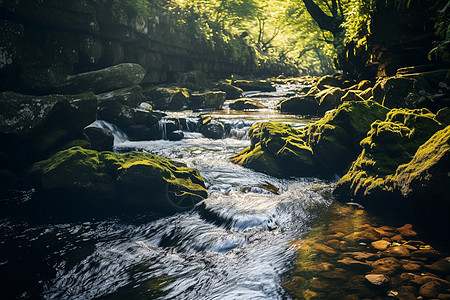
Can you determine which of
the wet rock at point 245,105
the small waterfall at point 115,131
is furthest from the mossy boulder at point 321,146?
the wet rock at point 245,105

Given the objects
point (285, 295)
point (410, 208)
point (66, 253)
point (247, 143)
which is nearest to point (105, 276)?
point (66, 253)

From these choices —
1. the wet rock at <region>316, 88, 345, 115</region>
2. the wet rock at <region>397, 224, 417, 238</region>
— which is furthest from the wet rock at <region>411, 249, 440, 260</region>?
the wet rock at <region>316, 88, 345, 115</region>

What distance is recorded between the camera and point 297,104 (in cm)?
1636

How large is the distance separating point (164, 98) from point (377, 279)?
1579 centimetres

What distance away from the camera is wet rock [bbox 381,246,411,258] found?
327cm

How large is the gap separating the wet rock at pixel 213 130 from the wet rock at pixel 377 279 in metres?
9.78

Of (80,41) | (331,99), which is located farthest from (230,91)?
(80,41)

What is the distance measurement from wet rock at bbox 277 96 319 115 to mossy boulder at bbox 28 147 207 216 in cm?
1160

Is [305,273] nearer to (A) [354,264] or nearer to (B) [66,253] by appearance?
(A) [354,264]

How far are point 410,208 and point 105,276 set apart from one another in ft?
13.9

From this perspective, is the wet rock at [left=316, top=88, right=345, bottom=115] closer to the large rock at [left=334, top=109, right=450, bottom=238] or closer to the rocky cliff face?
the large rock at [left=334, top=109, right=450, bottom=238]

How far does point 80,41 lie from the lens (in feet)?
40.0

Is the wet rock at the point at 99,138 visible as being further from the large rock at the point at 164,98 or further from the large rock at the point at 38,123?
the large rock at the point at 164,98

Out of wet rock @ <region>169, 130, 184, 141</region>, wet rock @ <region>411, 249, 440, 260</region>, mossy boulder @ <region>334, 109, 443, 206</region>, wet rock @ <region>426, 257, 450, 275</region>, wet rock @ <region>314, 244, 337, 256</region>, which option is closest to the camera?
wet rock @ <region>426, 257, 450, 275</region>
